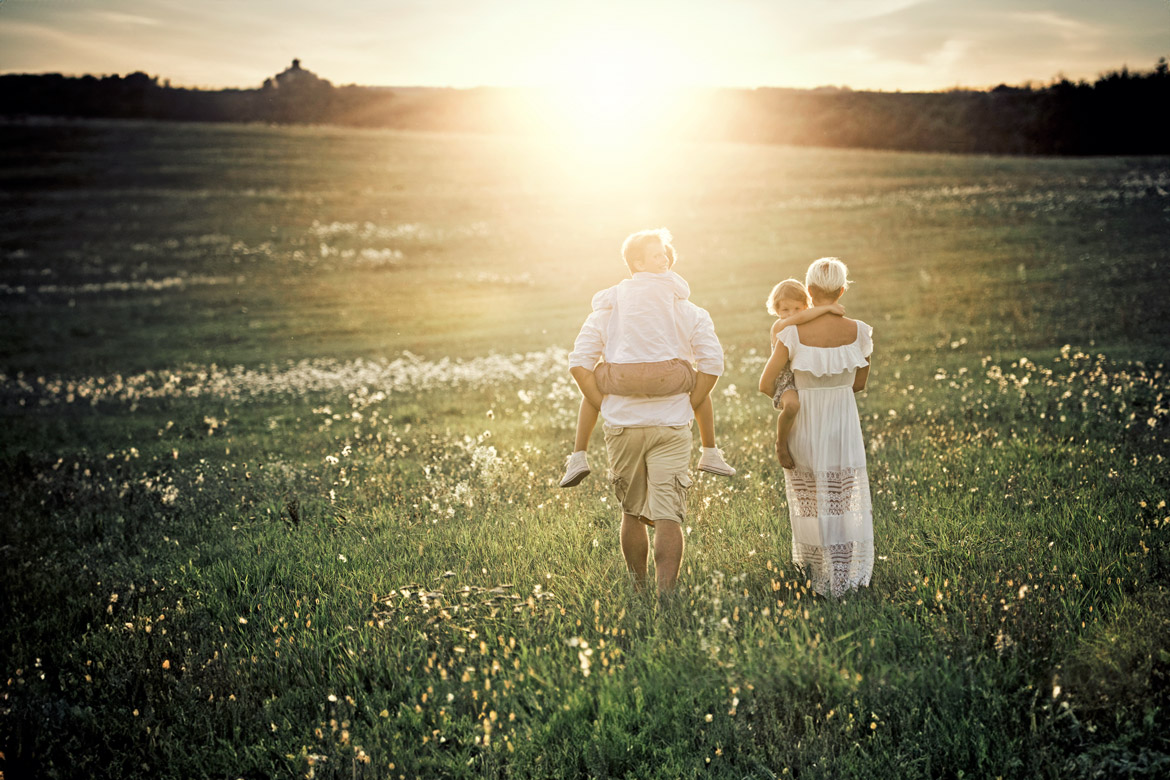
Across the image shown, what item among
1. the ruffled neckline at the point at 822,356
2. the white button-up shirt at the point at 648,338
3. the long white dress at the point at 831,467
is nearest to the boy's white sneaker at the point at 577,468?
the white button-up shirt at the point at 648,338

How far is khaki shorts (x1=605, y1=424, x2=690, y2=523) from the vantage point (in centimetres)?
504

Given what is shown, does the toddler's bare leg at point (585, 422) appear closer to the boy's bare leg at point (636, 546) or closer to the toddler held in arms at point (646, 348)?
the toddler held in arms at point (646, 348)

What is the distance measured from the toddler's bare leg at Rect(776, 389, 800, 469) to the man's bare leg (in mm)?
908

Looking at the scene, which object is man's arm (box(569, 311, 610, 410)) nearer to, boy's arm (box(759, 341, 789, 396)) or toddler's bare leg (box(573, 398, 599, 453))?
toddler's bare leg (box(573, 398, 599, 453))

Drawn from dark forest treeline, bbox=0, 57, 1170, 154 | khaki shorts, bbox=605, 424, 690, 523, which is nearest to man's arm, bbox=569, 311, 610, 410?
khaki shorts, bbox=605, 424, 690, 523

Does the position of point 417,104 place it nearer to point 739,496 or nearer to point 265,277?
point 265,277

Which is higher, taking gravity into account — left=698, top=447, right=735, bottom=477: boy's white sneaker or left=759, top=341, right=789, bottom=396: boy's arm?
left=759, top=341, right=789, bottom=396: boy's arm

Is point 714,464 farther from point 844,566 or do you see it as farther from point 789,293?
point 789,293

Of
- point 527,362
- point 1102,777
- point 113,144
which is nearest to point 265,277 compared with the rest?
point 527,362

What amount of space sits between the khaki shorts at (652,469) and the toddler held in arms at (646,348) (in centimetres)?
18

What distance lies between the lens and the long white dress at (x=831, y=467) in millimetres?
5059

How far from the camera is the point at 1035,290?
75.3 ft

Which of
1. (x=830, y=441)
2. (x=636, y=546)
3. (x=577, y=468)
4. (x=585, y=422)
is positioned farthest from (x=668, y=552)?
(x=830, y=441)

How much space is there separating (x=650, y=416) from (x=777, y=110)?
7489 cm
